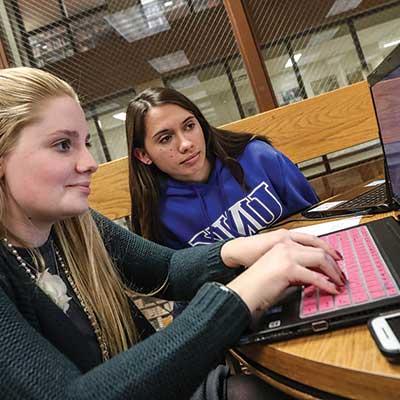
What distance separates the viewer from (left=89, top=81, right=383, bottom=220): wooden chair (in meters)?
2.10

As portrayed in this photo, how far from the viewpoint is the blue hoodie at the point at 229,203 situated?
143 centimetres

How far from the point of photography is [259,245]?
0.75 m

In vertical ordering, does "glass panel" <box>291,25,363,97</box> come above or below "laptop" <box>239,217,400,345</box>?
above

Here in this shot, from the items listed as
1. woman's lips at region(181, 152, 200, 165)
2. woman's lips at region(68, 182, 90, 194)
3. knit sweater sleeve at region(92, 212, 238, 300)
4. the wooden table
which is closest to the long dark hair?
woman's lips at region(181, 152, 200, 165)

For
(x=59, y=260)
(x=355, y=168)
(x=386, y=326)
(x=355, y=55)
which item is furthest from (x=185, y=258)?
(x=355, y=55)

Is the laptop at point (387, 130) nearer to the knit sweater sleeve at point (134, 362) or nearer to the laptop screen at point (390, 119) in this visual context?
the laptop screen at point (390, 119)

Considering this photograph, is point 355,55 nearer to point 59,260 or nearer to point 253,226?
point 253,226

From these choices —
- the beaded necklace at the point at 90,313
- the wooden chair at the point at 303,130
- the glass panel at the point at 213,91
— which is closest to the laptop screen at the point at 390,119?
the beaded necklace at the point at 90,313

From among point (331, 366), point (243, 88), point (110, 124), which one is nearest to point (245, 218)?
point (331, 366)

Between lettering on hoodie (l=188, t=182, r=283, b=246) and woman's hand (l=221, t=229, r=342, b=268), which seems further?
lettering on hoodie (l=188, t=182, r=283, b=246)

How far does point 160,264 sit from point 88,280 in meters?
0.16

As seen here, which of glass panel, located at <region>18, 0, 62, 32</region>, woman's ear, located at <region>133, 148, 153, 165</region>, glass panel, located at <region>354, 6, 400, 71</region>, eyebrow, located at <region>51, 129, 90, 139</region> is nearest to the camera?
eyebrow, located at <region>51, 129, 90, 139</region>

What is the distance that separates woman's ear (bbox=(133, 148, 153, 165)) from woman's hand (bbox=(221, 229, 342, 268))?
787 millimetres

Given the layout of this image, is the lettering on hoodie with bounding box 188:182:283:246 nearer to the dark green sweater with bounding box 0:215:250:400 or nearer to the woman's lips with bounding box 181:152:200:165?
the woman's lips with bounding box 181:152:200:165
